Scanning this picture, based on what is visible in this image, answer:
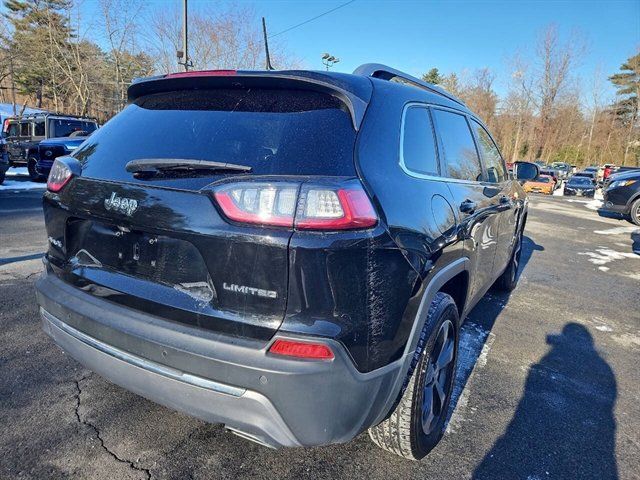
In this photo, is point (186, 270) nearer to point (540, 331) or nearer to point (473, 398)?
point (473, 398)

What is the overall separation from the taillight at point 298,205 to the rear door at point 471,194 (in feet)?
3.30

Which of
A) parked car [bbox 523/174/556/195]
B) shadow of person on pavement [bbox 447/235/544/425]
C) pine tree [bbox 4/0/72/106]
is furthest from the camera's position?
pine tree [bbox 4/0/72/106]

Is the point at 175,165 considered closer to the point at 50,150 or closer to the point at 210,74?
the point at 210,74

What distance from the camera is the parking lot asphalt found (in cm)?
204

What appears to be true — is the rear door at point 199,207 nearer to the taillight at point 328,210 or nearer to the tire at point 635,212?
the taillight at point 328,210

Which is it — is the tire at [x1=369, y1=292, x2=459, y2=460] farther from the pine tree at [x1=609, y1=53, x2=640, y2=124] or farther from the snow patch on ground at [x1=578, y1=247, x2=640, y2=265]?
the pine tree at [x1=609, y1=53, x2=640, y2=124]

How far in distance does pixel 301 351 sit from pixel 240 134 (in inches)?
35.4

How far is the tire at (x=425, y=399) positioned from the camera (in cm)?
197

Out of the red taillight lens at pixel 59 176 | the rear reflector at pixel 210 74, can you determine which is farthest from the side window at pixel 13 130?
the rear reflector at pixel 210 74

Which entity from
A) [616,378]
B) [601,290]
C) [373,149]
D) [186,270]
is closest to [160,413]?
[186,270]

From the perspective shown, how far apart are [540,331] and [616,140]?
58.4 metres

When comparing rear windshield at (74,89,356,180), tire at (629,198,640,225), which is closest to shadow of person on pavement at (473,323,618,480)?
rear windshield at (74,89,356,180)

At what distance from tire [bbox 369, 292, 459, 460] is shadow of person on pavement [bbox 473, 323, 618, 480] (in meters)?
0.30

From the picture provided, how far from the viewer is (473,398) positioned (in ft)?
9.14
